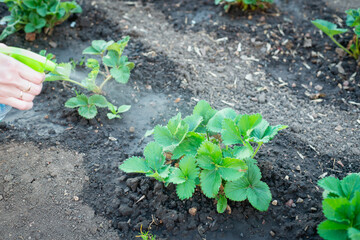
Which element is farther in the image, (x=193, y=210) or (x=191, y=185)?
(x=193, y=210)

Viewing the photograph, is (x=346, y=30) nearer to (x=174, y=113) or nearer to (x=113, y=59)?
(x=174, y=113)

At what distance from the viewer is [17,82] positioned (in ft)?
6.15

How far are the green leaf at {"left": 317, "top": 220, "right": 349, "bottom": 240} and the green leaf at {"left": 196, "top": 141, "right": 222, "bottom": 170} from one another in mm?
556

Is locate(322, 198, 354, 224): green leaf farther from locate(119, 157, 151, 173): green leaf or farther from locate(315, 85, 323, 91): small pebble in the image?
locate(315, 85, 323, 91): small pebble

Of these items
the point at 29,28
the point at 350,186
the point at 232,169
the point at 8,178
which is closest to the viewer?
the point at 350,186

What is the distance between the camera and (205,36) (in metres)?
3.31

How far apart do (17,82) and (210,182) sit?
112cm

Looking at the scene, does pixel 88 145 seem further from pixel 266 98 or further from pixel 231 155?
pixel 266 98

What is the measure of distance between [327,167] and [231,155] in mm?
724

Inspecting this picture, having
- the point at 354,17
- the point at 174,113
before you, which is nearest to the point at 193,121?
the point at 174,113

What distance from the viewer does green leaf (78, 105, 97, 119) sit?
2.42 metres

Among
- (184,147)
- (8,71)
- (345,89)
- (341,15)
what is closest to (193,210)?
(184,147)

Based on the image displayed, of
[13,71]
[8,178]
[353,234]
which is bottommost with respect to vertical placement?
[8,178]

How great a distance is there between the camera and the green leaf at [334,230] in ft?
4.99
